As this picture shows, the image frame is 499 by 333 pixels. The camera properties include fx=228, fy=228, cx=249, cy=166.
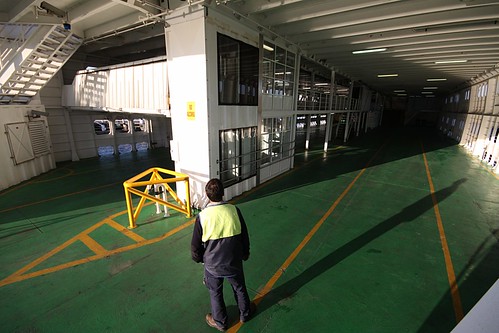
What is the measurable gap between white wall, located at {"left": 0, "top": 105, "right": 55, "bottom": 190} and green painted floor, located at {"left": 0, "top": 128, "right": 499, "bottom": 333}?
0.56 metres

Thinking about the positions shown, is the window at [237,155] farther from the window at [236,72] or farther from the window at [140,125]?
the window at [140,125]

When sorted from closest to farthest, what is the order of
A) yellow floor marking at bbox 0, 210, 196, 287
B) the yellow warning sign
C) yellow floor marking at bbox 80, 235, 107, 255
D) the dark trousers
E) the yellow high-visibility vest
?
the yellow high-visibility vest < the dark trousers < yellow floor marking at bbox 0, 210, 196, 287 < yellow floor marking at bbox 80, 235, 107, 255 < the yellow warning sign

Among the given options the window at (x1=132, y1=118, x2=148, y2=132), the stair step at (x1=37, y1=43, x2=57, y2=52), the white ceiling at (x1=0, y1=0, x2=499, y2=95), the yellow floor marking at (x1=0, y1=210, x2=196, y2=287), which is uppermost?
the white ceiling at (x1=0, y1=0, x2=499, y2=95)

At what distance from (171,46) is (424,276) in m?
8.31

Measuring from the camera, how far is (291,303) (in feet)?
12.5

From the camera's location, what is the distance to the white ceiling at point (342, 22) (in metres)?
6.27

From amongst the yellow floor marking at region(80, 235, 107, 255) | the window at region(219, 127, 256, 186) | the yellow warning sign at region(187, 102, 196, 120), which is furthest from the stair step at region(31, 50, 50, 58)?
the window at region(219, 127, 256, 186)

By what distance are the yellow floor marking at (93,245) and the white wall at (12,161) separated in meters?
6.16

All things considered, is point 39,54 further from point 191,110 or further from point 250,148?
point 250,148

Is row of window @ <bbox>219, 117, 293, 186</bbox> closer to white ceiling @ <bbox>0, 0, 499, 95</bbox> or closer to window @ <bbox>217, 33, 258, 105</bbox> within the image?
window @ <bbox>217, 33, 258, 105</bbox>

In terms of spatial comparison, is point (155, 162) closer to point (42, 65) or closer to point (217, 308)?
point (42, 65)

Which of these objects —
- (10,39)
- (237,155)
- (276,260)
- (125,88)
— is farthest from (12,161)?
(276,260)

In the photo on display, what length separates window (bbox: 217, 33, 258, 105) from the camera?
6828 millimetres

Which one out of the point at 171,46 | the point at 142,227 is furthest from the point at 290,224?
the point at 171,46
